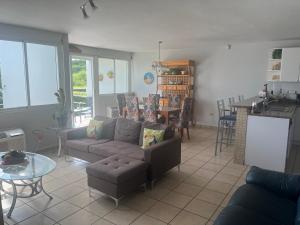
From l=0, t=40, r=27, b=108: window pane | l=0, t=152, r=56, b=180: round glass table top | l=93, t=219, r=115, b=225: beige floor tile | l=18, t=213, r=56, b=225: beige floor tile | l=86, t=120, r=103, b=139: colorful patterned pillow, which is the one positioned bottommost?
l=18, t=213, r=56, b=225: beige floor tile

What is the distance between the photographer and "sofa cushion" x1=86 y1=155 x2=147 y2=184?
268cm

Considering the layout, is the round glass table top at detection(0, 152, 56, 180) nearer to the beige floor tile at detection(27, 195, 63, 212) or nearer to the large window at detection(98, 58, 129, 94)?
the beige floor tile at detection(27, 195, 63, 212)

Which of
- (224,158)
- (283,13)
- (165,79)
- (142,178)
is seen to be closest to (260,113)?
(224,158)

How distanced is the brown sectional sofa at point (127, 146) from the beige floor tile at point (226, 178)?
0.65 m

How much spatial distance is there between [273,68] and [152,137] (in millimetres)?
3900

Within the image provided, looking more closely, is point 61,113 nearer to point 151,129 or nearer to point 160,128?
point 151,129

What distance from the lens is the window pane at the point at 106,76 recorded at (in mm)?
7646

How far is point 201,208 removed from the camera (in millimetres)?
2736

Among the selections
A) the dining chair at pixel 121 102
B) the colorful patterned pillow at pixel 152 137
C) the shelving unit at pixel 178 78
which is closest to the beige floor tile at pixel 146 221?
the colorful patterned pillow at pixel 152 137

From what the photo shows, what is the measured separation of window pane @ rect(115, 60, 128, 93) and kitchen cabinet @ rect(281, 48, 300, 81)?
5144 mm

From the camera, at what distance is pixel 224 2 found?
275 centimetres

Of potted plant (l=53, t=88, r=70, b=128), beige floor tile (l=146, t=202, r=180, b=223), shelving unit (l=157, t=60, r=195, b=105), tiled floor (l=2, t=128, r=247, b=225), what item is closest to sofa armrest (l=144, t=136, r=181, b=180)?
tiled floor (l=2, t=128, r=247, b=225)

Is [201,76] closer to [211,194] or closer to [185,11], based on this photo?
[185,11]

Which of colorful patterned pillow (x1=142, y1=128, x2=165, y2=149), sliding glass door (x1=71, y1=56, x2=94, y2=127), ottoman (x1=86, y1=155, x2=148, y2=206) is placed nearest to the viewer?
ottoman (x1=86, y1=155, x2=148, y2=206)
